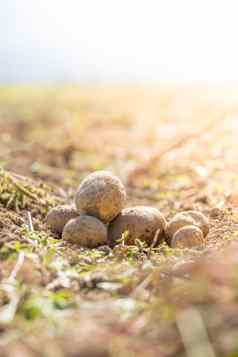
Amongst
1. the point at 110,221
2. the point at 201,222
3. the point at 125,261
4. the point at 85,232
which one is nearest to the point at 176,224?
the point at 201,222

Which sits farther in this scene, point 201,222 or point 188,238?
point 201,222

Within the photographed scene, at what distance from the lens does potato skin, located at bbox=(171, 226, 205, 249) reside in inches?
181

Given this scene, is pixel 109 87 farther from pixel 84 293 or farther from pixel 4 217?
pixel 84 293

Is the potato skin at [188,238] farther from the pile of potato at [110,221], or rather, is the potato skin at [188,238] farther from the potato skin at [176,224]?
the potato skin at [176,224]

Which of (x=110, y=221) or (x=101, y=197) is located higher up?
(x=101, y=197)

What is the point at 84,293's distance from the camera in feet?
11.3

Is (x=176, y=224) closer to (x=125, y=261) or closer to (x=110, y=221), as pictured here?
(x=110, y=221)

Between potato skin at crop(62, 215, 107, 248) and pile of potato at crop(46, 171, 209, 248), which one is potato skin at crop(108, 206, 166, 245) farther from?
potato skin at crop(62, 215, 107, 248)

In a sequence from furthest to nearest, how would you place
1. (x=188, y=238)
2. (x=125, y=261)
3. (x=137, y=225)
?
(x=137, y=225)
(x=188, y=238)
(x=125, y=261)

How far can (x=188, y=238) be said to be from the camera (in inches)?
182

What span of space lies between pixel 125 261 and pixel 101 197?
37.4 inches

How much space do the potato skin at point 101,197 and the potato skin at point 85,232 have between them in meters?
0.14

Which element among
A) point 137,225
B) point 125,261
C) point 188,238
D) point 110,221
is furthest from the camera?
point 110,221

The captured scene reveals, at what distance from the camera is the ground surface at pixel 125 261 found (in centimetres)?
260
